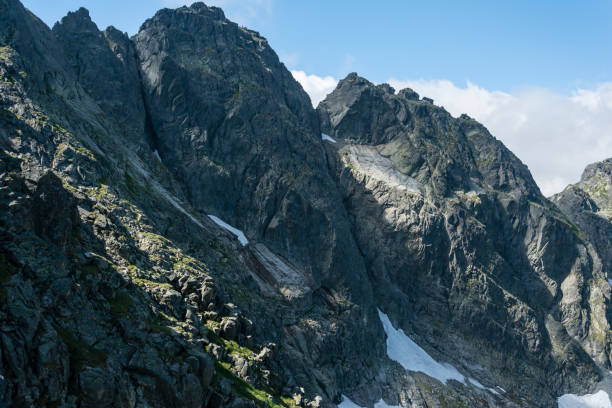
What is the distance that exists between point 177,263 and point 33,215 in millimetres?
21096

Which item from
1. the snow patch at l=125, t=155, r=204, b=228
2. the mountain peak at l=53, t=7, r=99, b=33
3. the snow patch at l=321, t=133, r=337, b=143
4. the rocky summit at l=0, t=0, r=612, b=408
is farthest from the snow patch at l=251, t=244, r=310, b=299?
the mountain peak at l=53, t=7, r=99, b=33

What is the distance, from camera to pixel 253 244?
8169 cm

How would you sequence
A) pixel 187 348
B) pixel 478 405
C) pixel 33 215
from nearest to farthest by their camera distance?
1. pixel 33 215
2. pixel 187 348
3. pixel 478 405

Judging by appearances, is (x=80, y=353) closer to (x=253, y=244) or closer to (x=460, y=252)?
(x=253, y=244)

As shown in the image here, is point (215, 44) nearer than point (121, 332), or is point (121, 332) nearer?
point (121, 332)

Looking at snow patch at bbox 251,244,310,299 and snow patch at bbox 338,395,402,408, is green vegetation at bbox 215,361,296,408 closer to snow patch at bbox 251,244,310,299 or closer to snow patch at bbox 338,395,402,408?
snow patch at bbox 338,395,402,408

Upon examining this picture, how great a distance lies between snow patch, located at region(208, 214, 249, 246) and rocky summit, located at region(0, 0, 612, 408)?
0.41 m

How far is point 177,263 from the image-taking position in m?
48.6

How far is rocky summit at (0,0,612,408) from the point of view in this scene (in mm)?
28094

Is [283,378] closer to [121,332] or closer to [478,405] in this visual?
[121,332]

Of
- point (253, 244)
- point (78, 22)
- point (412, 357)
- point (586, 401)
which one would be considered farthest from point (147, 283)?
point (586, 401)

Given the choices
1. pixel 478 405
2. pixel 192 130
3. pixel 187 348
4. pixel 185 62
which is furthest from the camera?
pixel 185 62

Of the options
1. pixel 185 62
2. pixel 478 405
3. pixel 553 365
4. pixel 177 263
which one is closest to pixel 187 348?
pixel 177 263

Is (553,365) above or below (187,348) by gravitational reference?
above
